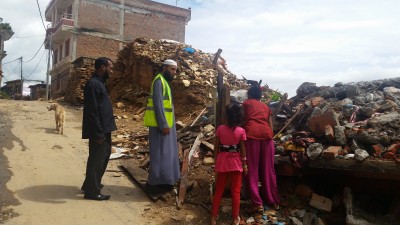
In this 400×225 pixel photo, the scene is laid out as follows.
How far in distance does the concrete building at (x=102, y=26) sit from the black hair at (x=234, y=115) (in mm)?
24215

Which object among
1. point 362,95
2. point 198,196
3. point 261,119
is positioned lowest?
point 198,196

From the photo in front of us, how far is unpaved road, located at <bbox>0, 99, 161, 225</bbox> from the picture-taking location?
4102 millimetres

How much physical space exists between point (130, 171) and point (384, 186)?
3.78 metres

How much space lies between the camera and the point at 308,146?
4785mm

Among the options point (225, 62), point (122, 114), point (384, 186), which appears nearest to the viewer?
point (384, 186)

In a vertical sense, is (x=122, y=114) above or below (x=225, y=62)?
below

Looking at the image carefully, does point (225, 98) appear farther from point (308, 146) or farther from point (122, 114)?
point (122, 114)

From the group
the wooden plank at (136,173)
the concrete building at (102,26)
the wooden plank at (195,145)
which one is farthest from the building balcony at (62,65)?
the wooden plank at (195,145)

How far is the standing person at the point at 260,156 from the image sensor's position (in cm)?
455

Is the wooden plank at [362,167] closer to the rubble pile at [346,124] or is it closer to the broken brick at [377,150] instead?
the rubble pile at [346,124]

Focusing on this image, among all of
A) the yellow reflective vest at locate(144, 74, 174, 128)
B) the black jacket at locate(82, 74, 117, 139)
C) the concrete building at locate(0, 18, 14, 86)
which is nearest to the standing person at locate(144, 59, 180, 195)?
the yellow reflective vest at locate(144, 74, 174, 128)

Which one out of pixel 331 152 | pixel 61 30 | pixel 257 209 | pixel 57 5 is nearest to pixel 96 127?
pixel 257 209

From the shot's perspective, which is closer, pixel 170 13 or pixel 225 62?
pixel 225 62

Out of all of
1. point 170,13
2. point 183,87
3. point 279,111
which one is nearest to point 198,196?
point 279,111
